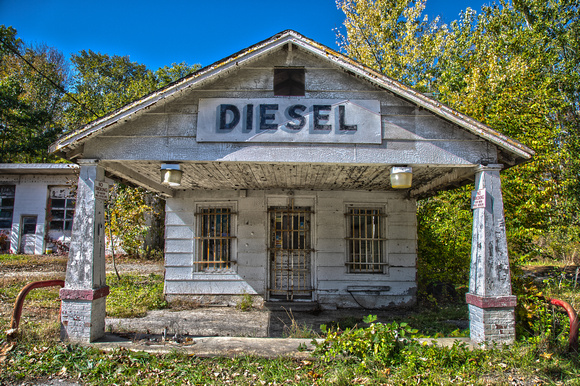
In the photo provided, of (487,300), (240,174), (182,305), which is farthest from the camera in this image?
(182,305)

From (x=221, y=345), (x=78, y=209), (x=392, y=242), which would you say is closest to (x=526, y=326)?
(x=392, y=242)

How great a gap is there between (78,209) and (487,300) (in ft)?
19.0

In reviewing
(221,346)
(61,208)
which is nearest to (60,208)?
(61,208)

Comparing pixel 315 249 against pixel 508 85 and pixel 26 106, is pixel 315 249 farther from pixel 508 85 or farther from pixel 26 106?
pixel 26 106

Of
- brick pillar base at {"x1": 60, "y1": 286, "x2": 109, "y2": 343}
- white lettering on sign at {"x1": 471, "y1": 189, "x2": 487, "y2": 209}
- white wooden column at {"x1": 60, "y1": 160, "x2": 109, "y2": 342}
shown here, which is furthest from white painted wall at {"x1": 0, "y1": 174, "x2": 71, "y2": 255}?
white lettering on sign at {"x1": 471, "y1": 189, "x2": 487, "y2": 209}

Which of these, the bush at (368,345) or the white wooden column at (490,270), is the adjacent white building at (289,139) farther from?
the bush at (368,345)

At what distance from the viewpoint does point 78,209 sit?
16.9 feet

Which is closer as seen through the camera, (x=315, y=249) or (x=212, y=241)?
(x=315, y=249)

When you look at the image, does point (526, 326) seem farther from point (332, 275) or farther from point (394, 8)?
point (394, 8)

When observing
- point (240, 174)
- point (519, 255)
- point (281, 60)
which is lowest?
point (519, 255)

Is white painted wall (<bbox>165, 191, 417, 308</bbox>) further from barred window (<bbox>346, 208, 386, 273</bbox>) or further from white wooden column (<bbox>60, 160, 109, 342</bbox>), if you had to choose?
white wooden column (<bbox>60, 160, 109, 342</bbox>)

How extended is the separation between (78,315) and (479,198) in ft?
19.1

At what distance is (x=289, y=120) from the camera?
5273 mm

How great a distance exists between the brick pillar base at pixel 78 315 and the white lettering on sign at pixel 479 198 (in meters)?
5.52
